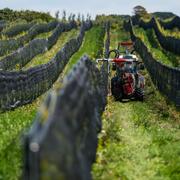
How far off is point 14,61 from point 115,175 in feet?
106

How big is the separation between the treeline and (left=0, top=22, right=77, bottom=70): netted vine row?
124 feet

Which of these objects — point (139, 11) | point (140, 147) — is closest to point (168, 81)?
point (140, 147)

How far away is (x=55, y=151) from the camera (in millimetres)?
6992

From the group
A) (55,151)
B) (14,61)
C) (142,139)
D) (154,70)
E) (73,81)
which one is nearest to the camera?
(55,151)

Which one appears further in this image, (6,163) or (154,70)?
(154,70)

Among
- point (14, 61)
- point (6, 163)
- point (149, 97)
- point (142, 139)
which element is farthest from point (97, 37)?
point (6, 163)

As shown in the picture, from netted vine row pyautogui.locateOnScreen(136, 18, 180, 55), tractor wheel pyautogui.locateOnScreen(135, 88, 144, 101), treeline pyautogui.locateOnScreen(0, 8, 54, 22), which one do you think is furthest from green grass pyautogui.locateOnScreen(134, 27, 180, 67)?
treeline pyautogui.locateOnScreen(0, 8, 54, 22)

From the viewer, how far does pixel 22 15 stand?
11600 cm

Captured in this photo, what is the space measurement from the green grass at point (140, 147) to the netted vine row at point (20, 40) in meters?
33.4

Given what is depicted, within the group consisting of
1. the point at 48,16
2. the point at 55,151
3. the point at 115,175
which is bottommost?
the point at 48,16

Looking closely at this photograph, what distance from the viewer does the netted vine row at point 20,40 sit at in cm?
5475

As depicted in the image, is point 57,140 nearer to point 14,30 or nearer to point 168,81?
point 168,81

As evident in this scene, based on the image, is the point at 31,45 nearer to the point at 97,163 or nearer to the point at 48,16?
the point at 97,163

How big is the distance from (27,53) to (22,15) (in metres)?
67.2
